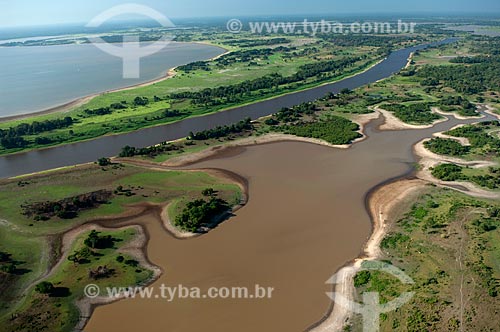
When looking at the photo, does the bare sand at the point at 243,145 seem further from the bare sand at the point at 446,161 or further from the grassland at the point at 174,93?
the grassland at the point at 174,93

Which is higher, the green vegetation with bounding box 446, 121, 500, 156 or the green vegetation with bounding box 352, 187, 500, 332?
the green vegetation with bounding box 446, 121, 500, 156

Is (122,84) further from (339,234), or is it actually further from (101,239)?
(339,234)

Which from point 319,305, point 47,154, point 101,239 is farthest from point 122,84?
point 319,305

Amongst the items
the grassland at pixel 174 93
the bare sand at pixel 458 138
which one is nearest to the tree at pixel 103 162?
the grassland at pixel 174 93

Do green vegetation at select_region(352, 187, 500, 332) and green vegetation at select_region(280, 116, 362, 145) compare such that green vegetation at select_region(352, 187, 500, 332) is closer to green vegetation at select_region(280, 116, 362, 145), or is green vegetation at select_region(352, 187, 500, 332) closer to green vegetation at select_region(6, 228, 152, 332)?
green vegetation at select_region(6, 228, 152, 332)

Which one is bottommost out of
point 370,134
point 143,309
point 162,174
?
point 143,309

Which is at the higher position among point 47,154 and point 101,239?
point 47,154

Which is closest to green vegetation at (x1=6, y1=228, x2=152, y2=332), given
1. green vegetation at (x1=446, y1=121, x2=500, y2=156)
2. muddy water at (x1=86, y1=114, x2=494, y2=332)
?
muddy water at (x1=86, y1=114, x2=494, y2=332)
